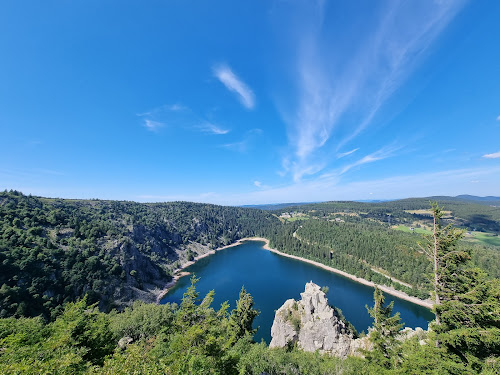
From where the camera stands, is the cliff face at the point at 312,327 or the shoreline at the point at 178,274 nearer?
the cliff face at the point at 312,327

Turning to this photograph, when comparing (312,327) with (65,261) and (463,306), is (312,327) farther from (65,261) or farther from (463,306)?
(65,261)

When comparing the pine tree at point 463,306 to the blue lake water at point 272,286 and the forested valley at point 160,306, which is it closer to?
the forested valley at point 160,306

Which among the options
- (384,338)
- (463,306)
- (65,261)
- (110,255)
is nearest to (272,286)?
(110,255)

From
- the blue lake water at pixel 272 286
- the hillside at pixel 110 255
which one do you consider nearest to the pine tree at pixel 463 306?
the hillside at pixel 110 255

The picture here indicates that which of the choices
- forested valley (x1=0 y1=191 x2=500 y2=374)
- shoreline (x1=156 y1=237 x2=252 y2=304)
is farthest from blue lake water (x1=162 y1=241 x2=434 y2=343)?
forested valley (x1=0 y1=191 x2=500 y2=374)

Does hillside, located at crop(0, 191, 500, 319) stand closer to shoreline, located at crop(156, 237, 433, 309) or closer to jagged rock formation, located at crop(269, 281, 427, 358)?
shoreline, located at crop(156, 237, 433, 309)

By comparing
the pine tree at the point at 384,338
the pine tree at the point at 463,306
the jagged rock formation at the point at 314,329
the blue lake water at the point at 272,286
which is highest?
the pine tree at the point at 463,306
